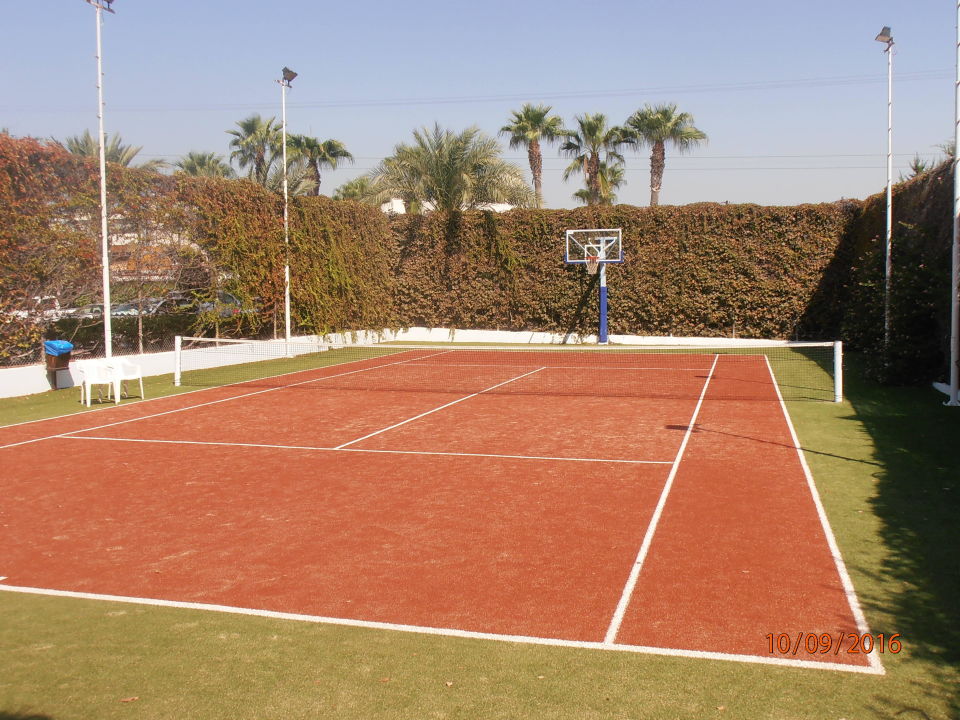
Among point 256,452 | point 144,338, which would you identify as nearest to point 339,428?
point 256,452

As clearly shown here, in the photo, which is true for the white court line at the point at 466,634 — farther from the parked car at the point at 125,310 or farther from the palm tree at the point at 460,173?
the palm tree at the point at 460,173

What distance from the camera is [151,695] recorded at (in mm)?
4750

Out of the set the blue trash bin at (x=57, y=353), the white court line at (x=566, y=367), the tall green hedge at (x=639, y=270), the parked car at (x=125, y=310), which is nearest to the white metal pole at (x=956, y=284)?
the white court line at (x=566, y=367)

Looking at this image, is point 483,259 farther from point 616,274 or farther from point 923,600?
point 923,600

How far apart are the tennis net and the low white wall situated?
14 cm

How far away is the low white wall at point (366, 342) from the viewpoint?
1791cm

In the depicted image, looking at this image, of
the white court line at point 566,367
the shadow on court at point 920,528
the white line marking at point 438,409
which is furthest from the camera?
the white court line at point 566,367

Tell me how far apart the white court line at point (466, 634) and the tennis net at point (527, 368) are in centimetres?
1107

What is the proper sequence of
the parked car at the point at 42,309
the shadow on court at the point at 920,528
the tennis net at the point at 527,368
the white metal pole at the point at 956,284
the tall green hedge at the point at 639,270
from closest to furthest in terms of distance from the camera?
the shadow on court at the point at 920,528
the white metal pole at the point at 956,284
the tennis net at the point at 527,368
the parked car at the point at 42,309
the tall green hedge at the point at 639,270

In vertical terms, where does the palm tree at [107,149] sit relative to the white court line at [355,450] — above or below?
above

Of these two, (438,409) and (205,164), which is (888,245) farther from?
(205,164)

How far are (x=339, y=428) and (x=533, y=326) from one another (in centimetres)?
1771

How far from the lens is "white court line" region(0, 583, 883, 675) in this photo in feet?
16.5

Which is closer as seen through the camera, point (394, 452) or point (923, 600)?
point (923, 600)
